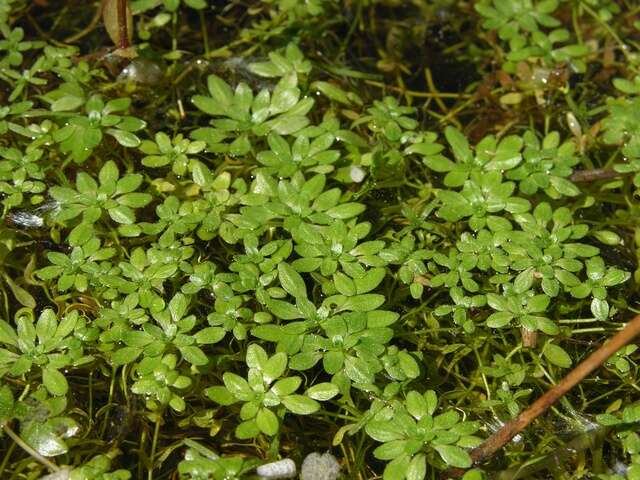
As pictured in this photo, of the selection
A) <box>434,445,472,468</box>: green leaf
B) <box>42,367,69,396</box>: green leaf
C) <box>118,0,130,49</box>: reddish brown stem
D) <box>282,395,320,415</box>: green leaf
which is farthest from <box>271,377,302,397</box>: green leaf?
<box>118,0,130,49</box>: reddish brown stem

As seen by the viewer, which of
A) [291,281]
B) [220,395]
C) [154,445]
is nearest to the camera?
[220,395]

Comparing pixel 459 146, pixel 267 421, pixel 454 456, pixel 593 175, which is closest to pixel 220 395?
pixel 267 421

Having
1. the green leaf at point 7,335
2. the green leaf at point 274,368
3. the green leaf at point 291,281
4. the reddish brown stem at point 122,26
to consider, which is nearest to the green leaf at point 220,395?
the green leaf at point 274,368

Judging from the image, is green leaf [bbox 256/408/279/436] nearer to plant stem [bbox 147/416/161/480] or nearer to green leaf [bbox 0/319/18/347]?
plant stem [bbox 147/416/161/480]

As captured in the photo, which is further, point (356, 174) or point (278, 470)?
point (356, 174)

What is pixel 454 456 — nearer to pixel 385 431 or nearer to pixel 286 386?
pixel 385 431
